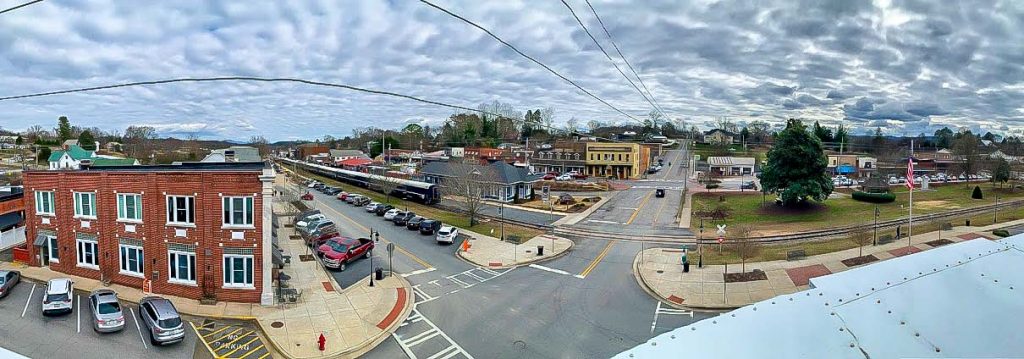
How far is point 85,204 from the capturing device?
25.1 m

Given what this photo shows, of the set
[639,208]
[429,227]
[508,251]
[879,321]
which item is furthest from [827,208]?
[879,321]

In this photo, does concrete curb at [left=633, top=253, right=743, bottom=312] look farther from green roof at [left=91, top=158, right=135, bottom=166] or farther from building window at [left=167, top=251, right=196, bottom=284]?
green roof at [left=91, top=158, right=135, bottom=166]

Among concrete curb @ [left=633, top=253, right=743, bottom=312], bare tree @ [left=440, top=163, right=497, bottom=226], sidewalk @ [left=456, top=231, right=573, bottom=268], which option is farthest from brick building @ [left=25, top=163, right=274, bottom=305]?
bare tree @ [left=440, top=163, right=497, bottom=226]

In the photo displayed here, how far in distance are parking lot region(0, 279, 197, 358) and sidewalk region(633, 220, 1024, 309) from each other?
63.3 ft

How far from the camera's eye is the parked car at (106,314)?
1859cm

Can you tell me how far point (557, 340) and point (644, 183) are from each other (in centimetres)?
6562

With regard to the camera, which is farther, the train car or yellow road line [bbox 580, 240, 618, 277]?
the train car

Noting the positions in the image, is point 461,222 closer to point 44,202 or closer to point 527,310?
point 527,310

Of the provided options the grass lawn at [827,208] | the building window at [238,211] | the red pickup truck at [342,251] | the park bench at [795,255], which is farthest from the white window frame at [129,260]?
the grass lawn at [827,208]

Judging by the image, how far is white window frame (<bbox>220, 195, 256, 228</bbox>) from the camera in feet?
73.0

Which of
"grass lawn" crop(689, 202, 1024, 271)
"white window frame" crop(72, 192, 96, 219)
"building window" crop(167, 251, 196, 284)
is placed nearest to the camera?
"building window" crop(167, 251, 196, 284)

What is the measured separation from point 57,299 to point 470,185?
29.8 metres

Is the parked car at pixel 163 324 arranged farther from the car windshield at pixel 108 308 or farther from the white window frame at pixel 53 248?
the white window frame at pixel 53 248

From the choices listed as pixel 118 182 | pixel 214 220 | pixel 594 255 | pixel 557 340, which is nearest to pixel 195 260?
pixel 214 220
